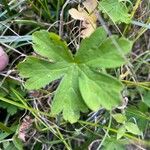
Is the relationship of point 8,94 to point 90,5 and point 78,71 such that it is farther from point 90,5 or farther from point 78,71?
point 90,5

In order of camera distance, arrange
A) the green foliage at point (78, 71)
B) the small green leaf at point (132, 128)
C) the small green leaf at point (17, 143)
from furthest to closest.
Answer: the small green leaf at point (17, 143), the small green leaf at point (132, 128), the green foliage at point (78, 71)

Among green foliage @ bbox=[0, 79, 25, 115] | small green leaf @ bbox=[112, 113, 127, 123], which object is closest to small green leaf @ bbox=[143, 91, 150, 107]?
small green leaf @ bbox=[112, 113, 127, 123]

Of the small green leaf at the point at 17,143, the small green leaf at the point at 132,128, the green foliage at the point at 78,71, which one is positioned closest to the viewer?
the green foliage at the point at 78,71

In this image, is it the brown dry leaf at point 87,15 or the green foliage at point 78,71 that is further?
the brown dry leaf at point 87,15

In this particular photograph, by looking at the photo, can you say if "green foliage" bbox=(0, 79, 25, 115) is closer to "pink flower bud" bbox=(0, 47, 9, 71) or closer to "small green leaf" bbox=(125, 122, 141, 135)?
"pink flower bud" bbox=(0, 47, 9, 71)

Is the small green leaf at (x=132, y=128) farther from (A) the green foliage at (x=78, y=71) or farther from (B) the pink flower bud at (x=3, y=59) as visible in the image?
(B) the pink flower bud at (x=3, y=59)

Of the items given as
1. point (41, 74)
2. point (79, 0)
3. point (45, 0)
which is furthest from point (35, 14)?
point (41, 74)

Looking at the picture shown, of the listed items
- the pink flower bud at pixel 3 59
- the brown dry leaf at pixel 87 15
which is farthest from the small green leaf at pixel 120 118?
the pink flower bud at pixel 3 59

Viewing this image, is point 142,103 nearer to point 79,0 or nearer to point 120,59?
point 120,59
